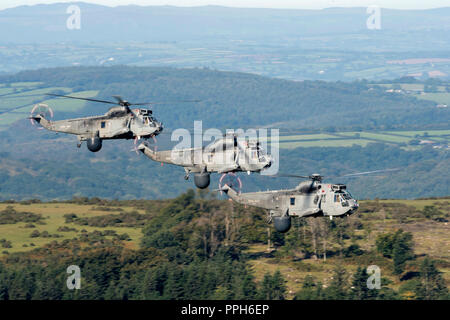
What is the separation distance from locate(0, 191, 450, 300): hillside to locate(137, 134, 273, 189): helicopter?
1097 inches

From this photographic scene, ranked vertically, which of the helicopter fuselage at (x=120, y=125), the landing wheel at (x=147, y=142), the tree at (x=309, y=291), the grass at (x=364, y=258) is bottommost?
the tree at (x=309, y=291)

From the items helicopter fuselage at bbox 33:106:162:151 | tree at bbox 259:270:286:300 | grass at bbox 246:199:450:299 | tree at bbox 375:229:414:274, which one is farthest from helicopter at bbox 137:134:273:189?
tree at bbox 375:229:414:274

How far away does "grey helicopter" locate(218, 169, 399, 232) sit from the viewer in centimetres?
7956

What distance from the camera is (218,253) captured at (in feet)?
404

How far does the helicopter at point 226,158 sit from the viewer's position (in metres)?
Answer: 77.9

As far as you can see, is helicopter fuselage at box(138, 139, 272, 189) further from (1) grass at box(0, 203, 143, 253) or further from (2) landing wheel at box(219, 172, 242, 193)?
(1) grass at box(0, 203, 143, 253)

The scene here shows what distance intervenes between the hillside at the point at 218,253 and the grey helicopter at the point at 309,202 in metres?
22.0

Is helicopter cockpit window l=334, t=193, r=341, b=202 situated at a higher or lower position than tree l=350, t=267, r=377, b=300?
higher

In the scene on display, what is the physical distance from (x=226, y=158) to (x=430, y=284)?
40.6m

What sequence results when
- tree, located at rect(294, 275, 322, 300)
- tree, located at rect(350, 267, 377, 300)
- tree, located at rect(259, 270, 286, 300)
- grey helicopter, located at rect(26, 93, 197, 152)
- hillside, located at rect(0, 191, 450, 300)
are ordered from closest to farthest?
1. grey helicopter, located at rect(26, 93, 197, 152)
2. tree, located at rect(294, 275, 322, 300)
3. tree, located at rect(350, 267, 377, 300)
4. tree, located at rect(259, 270, 286, 300)
5. hillside, located at rect(0, 191, 450, 300)

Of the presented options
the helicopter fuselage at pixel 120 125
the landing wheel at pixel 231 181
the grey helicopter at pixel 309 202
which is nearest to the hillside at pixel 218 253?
the landing wheel at pixel 231 181

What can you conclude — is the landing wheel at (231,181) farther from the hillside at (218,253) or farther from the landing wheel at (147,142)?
the hillside at (218,253)

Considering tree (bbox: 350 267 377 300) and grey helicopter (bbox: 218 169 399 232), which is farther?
tree (bbox: 350 267 377 300)
